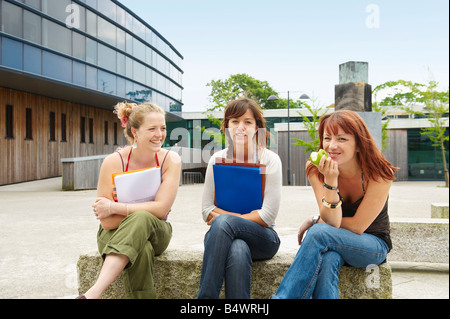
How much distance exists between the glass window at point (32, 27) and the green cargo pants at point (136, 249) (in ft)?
54.9

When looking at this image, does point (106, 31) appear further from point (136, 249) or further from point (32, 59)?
point (136, 249)

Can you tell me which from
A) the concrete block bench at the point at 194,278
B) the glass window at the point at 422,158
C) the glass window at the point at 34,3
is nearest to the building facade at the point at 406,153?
the glass window at the point at 422,158

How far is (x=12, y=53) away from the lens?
1563 cm

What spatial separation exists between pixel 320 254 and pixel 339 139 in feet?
2.27

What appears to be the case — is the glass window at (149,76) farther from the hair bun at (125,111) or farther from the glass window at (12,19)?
the hair bun at (125,111)

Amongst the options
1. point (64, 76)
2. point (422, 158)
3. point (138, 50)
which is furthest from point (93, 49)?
point (422, 158)

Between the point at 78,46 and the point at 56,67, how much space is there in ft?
7.60

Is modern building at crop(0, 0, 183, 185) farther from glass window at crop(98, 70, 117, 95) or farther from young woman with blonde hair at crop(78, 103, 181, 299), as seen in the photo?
young woman with blonde hair at crop(78, 103, 181, 299)

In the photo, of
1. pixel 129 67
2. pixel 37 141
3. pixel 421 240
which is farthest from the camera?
pixel 129 67

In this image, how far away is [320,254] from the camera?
227 cm

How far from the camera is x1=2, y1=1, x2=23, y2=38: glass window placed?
1560cm

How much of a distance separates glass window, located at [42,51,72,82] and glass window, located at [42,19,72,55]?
45cm
